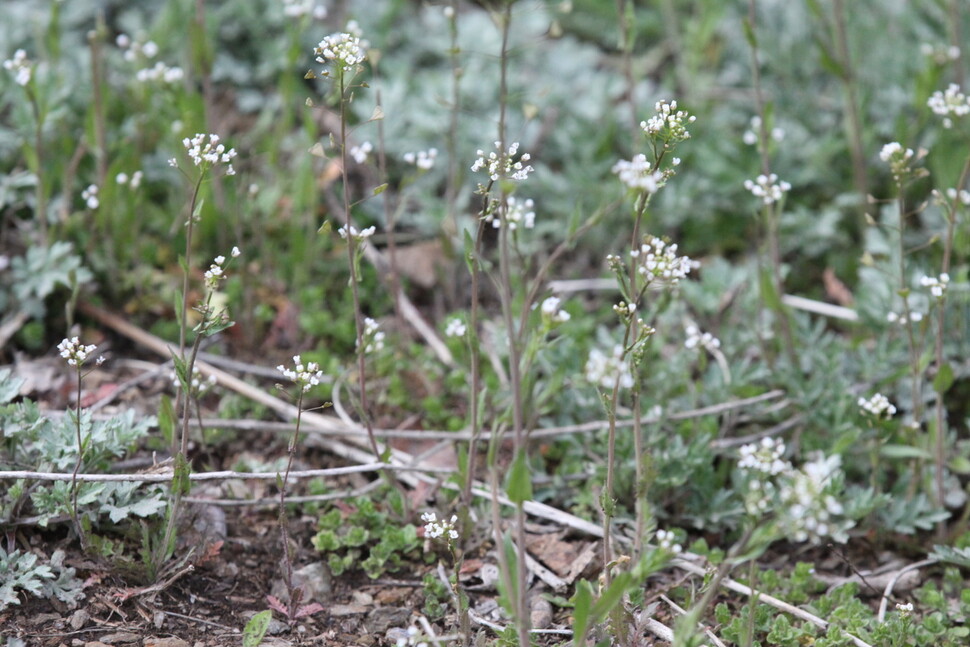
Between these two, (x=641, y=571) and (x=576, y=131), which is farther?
(x=576, y=131)

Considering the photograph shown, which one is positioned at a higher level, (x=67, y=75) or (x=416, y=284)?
(x=67, y=75)

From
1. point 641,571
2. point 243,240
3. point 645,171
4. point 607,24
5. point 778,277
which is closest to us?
point 641,571

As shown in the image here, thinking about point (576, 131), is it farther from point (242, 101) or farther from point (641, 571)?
point (641, 571)

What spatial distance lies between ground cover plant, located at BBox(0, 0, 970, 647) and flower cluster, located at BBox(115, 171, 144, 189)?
20 millimetres

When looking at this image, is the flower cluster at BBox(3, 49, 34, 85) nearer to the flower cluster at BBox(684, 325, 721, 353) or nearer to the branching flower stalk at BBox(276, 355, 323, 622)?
the branching flower stalk at BBox(276, 355, 323, 622)

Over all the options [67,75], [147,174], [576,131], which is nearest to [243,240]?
[147,174]

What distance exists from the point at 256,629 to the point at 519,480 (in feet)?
2.77

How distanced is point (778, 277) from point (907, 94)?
4.81 ft

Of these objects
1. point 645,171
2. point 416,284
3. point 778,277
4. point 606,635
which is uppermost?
point 645,171

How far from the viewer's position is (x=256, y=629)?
2316 millimetres

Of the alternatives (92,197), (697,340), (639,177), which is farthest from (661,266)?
(92,197)

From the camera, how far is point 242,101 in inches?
176

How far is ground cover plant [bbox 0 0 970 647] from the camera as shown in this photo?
2.40 m

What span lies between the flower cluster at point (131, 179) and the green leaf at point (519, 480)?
1999mm
